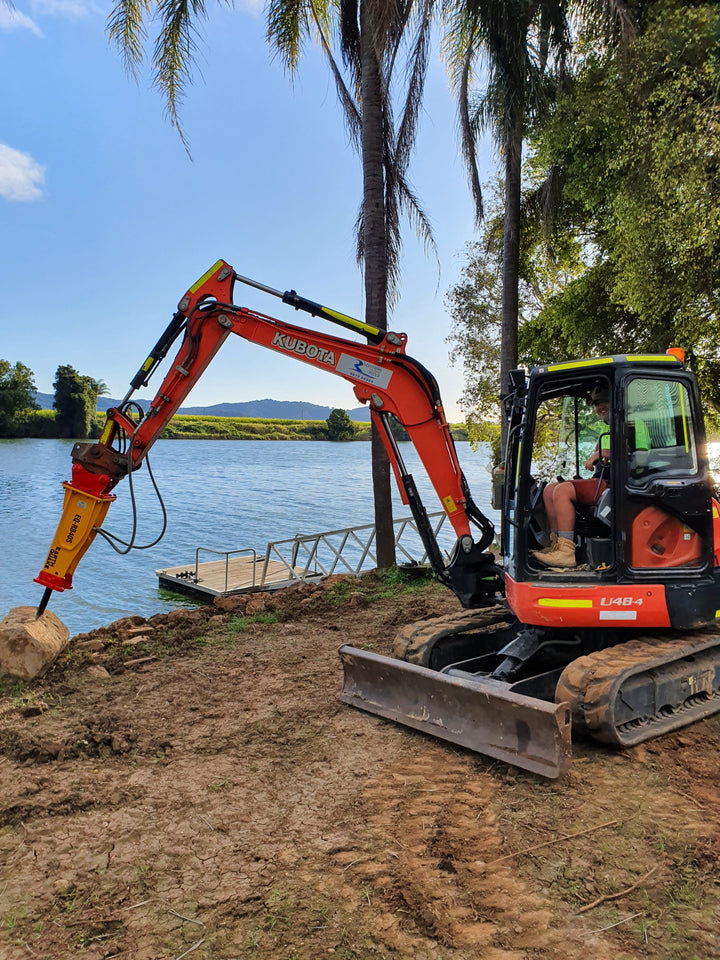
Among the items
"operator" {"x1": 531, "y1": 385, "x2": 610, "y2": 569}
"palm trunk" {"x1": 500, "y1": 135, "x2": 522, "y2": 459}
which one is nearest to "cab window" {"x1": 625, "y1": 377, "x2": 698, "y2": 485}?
"operator" {"x1": 531, "y1": 385, "x2": 610, "y2": 569}

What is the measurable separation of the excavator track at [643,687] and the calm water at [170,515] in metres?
2.98

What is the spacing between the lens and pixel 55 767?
198 inches

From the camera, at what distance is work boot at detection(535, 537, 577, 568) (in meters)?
5.33

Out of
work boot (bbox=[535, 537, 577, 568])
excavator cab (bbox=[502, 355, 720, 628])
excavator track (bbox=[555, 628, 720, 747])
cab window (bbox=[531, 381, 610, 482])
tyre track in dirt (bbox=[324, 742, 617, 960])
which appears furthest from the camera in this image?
cab window (bbox=[531, 381, 610, 482])

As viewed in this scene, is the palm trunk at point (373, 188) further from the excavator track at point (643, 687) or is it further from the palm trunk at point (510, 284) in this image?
the excavator track at point (643, 687)

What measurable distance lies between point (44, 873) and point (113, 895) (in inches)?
19.5

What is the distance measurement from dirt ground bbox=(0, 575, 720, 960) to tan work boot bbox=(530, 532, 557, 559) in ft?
4.82

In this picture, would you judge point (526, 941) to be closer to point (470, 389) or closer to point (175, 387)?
point (175, 387)

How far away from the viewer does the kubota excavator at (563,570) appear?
193 inches

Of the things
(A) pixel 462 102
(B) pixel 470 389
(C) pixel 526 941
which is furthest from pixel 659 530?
(B) pixel 470 389

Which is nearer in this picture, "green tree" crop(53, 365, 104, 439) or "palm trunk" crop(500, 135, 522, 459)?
"palm trunk" crop(500, 135, 522, 459)

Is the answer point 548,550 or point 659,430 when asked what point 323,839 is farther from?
point 659,430

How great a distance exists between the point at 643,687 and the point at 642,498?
4.48 ft

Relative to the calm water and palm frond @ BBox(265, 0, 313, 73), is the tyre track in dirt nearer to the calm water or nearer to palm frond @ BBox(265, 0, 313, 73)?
the calm water
